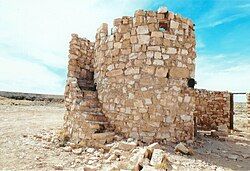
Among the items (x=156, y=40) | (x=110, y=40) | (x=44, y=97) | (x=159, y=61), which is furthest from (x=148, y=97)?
(x=44, y=97)

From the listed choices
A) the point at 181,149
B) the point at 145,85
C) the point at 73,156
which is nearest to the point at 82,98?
the point at 73,156

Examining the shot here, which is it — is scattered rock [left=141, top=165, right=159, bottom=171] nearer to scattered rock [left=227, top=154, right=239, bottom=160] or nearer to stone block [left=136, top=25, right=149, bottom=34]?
scattered rock [left=227, top=154, right=239, bottom=160]

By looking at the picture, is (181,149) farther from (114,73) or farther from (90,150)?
(114,73)

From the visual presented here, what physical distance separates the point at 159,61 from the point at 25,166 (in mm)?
3884

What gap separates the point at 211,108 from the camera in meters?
14.4

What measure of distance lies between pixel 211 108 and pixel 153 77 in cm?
847

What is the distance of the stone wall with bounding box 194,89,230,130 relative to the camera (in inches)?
560

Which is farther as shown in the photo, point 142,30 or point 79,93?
point 79,93

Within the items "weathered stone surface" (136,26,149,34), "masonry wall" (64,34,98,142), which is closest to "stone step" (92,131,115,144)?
"masonry wall" (64,34,98,142)

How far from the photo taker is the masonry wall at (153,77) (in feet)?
22.5

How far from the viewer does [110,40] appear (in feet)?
25.0

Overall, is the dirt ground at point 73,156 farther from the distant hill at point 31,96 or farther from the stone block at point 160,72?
the distant hill at point 31,96

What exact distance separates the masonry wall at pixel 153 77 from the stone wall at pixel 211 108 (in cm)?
743

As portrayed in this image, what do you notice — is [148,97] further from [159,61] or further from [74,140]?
[74,140]
